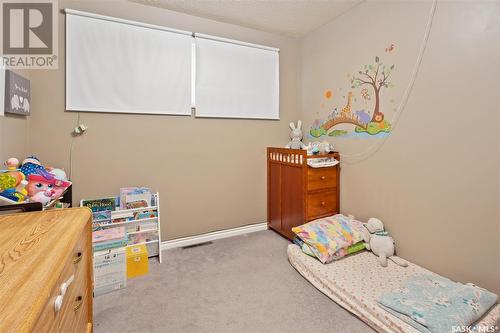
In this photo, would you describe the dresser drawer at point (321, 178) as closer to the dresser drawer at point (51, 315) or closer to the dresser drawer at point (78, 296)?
the dresser drawer at point (78, 296)

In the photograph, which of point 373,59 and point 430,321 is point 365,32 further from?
point 430,321

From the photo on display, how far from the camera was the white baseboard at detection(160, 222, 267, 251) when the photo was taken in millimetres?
2467

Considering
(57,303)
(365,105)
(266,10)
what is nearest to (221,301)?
Answer: (57,303)

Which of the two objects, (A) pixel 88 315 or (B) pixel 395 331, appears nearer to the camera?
(A) pixel 88 315

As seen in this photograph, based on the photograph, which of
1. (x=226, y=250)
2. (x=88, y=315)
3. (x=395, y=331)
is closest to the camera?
(x=88, y=315)

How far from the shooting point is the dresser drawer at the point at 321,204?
7.83 ft

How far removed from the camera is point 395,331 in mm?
1293

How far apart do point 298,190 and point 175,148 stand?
1.34 m

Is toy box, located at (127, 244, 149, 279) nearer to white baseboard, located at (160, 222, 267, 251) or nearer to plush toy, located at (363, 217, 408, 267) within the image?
white baseboard, located at (160, 222, 267, 251)

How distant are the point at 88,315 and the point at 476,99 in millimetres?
2587

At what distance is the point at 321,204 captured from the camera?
2.47 m

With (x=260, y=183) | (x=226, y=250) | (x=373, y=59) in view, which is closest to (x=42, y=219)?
(x=226, y=250)

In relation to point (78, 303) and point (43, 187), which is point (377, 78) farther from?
point (43, 187)

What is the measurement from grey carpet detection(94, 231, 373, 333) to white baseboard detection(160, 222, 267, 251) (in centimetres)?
22
